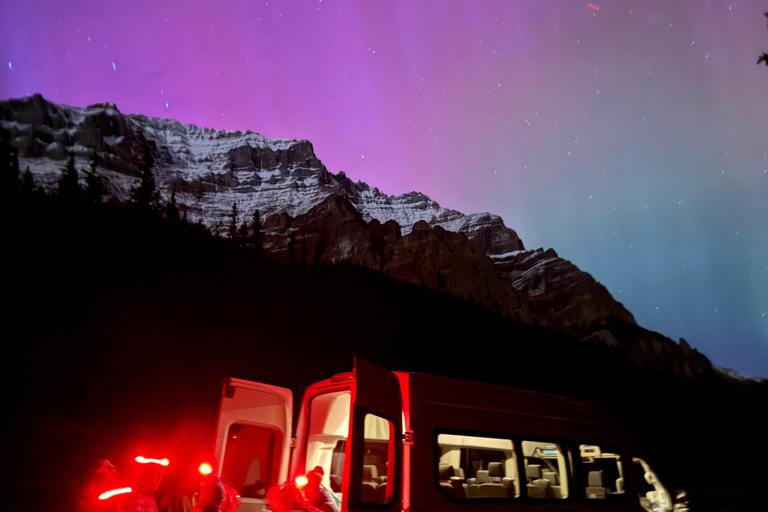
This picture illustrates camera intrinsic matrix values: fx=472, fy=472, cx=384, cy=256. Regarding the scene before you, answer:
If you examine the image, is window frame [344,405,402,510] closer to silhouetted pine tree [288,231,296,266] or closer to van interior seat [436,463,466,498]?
van interior seat [436,463,466,498]

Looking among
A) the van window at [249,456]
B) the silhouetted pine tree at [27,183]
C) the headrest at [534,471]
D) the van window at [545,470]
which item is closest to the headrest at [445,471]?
the van window at [545,470]

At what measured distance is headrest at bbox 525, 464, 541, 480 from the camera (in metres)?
4.46

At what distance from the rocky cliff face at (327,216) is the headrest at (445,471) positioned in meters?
33.0

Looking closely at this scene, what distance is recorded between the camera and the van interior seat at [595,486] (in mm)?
4754

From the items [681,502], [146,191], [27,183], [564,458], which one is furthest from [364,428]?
[146,191]

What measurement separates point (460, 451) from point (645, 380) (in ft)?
160

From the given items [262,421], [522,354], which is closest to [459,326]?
[522,354]

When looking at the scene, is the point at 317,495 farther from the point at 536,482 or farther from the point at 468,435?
the point at 536,482

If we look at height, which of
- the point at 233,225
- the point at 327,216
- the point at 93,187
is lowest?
the point at 93,187

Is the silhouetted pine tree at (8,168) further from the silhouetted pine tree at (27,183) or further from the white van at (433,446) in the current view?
the white van at (433,446)

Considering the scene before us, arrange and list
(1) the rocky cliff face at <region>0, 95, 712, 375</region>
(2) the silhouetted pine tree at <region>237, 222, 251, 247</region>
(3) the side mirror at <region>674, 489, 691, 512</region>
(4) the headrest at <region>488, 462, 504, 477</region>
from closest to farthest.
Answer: (4) the headrest at <region>488, 462, 504, 477</region> → (3) the side mirror at <region>674, 489, 691, 512</region> → (1) the rocky cliff face at <region>0, 95, 712, 375</region> → (2) the silhouetted pine tree at <region>237, 222, 251, 247</region>

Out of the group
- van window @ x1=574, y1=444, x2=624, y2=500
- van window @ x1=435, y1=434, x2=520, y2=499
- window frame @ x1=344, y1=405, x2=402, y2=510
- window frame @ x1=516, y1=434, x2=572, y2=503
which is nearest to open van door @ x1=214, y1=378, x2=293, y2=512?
van window @ x1=435, y1=434, x2=520, y2=499

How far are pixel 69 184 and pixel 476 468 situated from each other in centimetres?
3172

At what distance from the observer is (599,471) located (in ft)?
16.2
